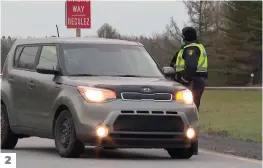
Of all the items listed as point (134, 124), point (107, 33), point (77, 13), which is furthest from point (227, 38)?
point (134, 124)

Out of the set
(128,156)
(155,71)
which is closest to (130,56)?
(155,71)

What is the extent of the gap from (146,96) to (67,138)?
1.30 metres

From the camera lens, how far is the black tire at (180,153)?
10.7 m

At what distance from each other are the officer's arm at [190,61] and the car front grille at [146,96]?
8.14ft

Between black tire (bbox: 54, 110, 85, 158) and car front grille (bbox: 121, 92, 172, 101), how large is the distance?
86 centimetres

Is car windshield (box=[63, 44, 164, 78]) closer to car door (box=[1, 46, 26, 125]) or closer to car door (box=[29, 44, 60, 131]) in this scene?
car door (box=[29, 44, 60, 131])

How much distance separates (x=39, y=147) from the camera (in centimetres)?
1237

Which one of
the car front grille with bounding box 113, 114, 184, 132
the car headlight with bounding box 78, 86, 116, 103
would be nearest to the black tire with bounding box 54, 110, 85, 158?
the car headlight with bounding box 78, 86, 116, 103

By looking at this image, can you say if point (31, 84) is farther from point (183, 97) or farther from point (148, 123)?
point (183, 97)

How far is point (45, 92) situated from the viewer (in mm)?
10656

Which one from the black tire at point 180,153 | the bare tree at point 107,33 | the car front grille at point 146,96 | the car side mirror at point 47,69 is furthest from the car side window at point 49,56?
the bare tree at point 107,33

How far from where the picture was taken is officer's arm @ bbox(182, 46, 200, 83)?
12398mm

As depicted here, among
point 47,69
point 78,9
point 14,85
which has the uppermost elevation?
point 78,9

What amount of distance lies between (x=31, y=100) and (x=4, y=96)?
3.32 feet
